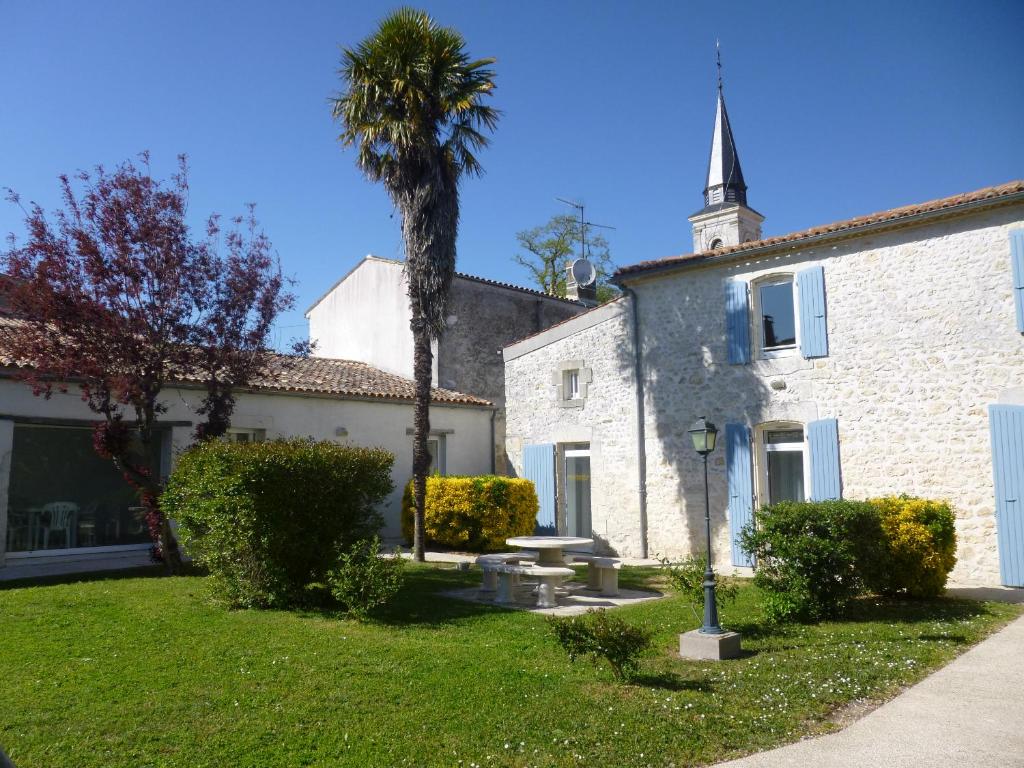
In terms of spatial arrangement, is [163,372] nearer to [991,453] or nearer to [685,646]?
[685,646]

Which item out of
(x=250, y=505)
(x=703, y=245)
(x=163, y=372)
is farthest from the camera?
(x=703, y=245)

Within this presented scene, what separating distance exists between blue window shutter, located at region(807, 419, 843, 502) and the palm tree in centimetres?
609

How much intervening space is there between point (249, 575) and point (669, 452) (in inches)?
289

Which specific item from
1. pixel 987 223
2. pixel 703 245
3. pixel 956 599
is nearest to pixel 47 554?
pixel 956 599

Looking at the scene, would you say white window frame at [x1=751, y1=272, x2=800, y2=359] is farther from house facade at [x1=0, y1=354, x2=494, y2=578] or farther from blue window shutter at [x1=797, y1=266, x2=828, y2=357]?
house facade at [x1=0, y1=354, x2=494, y2=578]

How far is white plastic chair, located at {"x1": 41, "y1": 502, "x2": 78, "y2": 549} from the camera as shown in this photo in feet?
38.2

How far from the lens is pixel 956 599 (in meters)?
8.59

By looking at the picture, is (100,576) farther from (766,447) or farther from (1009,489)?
(1009,489)

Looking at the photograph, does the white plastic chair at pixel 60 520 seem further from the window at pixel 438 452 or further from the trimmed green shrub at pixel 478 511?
the window at pixel 438 452

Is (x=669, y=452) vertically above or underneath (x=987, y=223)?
underneath

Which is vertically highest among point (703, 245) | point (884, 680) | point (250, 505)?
point (703, 245)

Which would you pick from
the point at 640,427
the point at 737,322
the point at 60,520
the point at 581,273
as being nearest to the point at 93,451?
the point at 60,520

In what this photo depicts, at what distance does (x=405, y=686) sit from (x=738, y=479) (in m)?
7.89

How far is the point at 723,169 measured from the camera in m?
30.3
